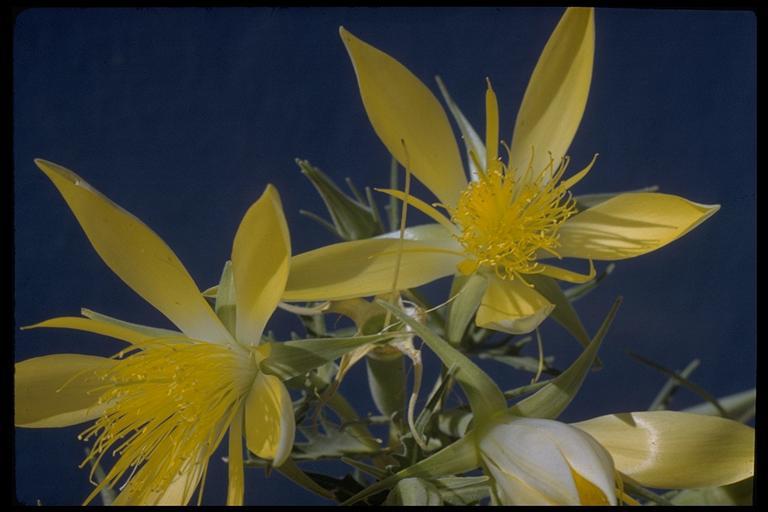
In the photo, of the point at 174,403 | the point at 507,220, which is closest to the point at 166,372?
the point at 174,403

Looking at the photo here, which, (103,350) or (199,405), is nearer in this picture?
(199,405)

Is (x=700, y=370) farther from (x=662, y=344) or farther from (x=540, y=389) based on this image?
(x=540, y=389)

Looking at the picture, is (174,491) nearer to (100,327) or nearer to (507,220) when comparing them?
(100,327)

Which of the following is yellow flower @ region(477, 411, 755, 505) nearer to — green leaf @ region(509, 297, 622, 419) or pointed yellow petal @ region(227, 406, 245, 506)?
green leaf @ region(509, 297, 622, 419)

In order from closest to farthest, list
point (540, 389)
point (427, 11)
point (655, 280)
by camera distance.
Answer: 1. point (540, 389)
2. point (427, 11)
3. point (655, 280)

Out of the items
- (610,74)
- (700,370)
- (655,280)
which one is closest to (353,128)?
(610,74)

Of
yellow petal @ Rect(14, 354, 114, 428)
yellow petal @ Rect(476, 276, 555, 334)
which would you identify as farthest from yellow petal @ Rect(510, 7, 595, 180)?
yellow petal @ Rect(14, 354, 114, 428)

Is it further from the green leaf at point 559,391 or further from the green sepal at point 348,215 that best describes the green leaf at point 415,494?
the green sepal at point 348,215
